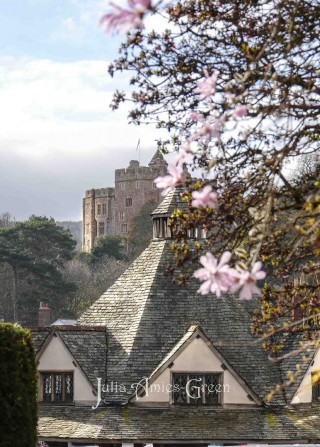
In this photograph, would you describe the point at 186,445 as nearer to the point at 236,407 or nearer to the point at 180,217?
the point at 236,407

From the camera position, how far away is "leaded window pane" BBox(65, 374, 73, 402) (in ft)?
85.2

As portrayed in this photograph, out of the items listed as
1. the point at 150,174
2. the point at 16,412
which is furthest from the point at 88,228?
the point at 16,412

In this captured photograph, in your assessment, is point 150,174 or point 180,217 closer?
point 180,217

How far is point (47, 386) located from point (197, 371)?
14.4 ft

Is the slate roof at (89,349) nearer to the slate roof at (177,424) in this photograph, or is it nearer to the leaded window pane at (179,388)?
the slate roof at (177,424)

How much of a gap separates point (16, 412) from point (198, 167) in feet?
18.7

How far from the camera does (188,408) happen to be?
991 inches

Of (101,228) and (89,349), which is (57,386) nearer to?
(89,349)

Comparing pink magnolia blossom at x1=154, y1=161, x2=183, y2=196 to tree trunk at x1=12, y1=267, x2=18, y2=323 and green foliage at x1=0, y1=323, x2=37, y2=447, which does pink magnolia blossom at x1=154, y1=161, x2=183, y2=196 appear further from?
tree trunk at x1=12, y1=267, x2=18, y2=323

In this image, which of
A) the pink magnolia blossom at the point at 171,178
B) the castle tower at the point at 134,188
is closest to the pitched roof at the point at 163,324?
the pink magnolia blossom at the point at 171,178

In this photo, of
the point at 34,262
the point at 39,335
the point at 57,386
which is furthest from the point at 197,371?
the point at 34,262

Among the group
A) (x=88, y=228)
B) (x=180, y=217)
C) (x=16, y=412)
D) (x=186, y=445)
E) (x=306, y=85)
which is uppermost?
(x=88, y=228)

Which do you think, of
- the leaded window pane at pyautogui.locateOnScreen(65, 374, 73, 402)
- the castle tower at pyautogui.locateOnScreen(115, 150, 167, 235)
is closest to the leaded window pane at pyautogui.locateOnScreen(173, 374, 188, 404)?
the leaded window pane at pyautogui.locateOnScreen(65, 374, 73, 402)

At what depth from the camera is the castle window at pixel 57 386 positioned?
85.4 ft
